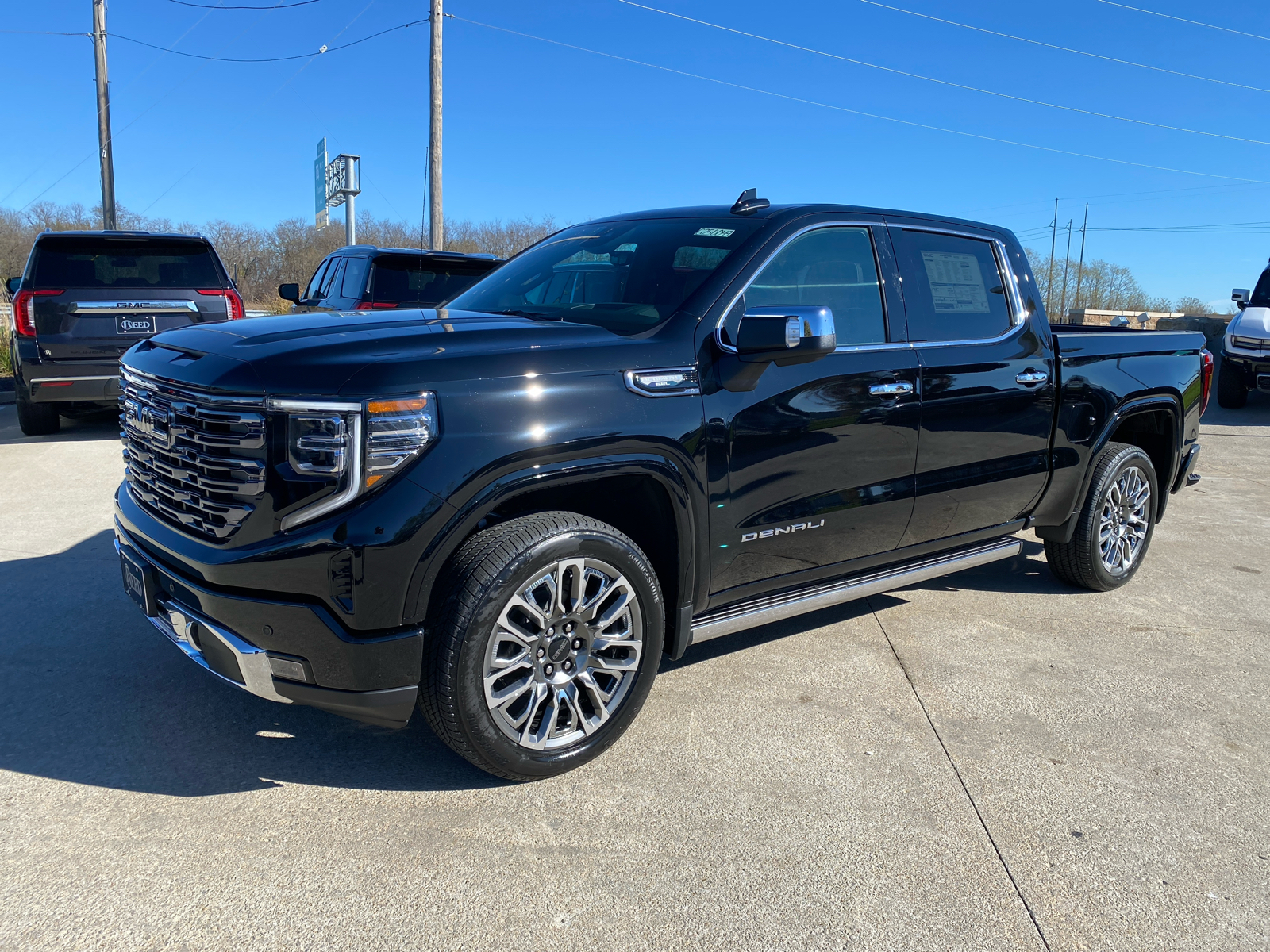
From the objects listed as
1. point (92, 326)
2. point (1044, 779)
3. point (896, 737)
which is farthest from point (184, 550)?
point (92, 326)

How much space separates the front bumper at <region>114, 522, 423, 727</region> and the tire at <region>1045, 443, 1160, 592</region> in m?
3.84

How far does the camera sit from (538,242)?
4703 millimetres

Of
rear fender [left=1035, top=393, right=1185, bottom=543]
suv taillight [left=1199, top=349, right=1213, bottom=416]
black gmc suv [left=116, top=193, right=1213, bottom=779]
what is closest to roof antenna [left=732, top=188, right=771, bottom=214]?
black gmc suv [left=116, top=193, right=1213, bottom=779]

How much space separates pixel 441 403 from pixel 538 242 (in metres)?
2.08

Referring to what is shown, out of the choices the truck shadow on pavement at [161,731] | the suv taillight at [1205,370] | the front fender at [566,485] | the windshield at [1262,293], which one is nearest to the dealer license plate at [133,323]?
the truck shadow on pavement at [161,731]

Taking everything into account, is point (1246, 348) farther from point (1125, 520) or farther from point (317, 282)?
point (317, 282)

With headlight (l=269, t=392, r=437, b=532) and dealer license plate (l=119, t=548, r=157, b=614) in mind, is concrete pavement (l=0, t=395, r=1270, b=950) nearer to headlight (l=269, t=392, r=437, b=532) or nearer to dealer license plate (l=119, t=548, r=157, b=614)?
dealer license plate (l=119, t=548, r=157, b=614)

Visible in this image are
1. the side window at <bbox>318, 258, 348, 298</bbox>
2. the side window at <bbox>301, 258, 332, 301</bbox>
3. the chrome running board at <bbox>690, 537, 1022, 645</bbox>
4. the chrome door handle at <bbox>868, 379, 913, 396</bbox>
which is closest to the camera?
the chrome running board at <bbox>690, 537, 1022, 645</bbox>

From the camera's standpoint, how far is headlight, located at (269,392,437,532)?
2727 millimetres

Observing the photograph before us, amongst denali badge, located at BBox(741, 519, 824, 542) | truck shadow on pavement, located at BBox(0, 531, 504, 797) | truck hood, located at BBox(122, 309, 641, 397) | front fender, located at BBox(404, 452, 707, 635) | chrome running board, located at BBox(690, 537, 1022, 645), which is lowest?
truck shadow on pavement, located at BBox(0, 531, 504, 797)

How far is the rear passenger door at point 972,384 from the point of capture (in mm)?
4215

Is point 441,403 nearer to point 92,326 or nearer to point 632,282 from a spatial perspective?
point 632,282

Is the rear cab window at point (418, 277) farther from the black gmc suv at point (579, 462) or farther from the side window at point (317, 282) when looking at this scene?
the black gmc suv at point (579, 462)

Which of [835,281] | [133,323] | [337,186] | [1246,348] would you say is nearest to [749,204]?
[835,281]
